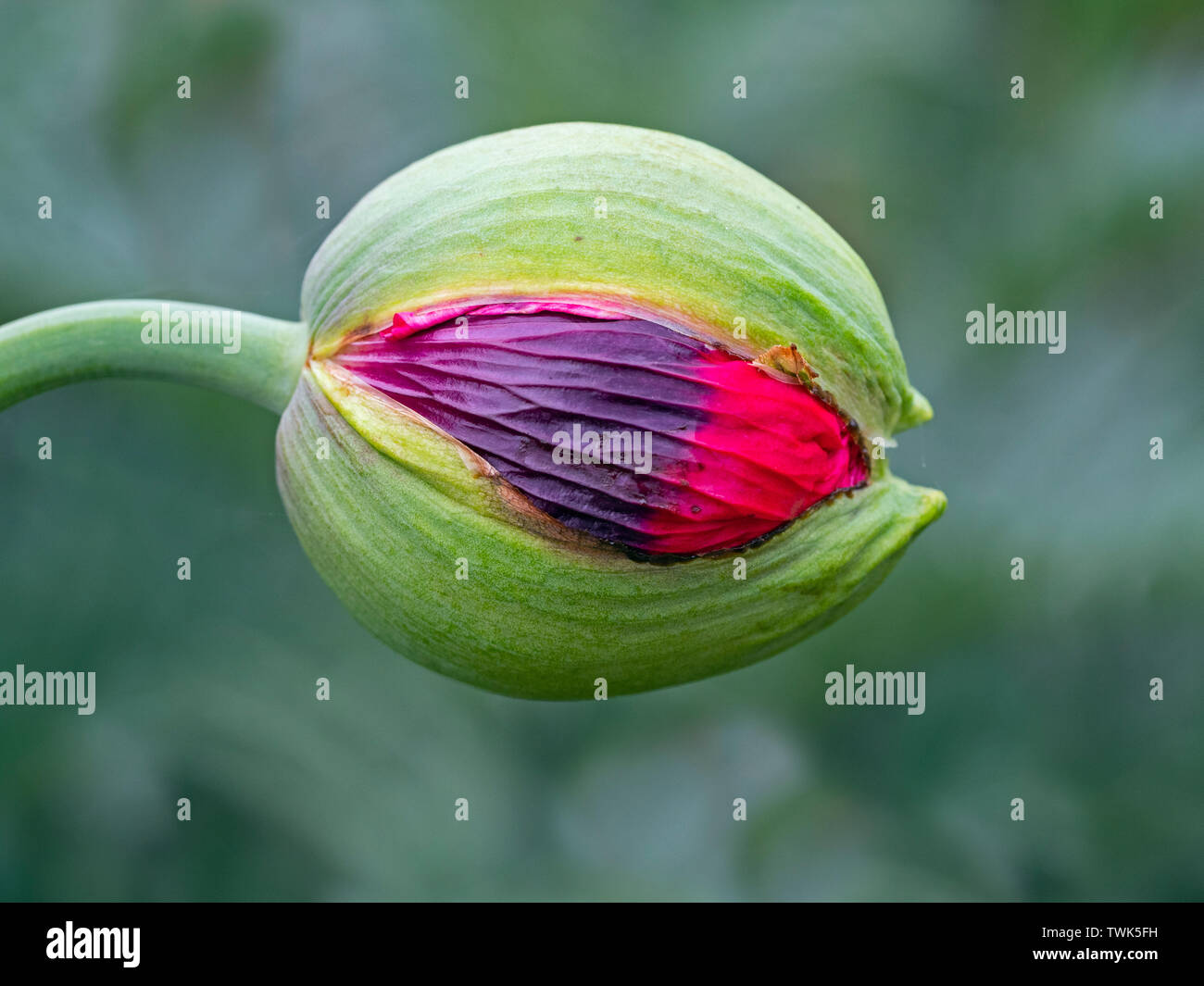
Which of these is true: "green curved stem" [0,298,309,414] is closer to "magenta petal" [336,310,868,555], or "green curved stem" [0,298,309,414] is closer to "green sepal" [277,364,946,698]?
"green sepal" [277,364,946,698]

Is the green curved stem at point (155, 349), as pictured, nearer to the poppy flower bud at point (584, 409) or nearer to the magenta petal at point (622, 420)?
the poppy flower bud at point (584, 409)

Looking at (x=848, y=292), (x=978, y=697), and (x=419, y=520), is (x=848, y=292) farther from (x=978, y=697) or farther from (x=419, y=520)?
(x=978, y=697)

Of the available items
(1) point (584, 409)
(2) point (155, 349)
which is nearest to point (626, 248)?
(1) point (584, 409)

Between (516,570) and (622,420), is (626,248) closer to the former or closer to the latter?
(622,420)

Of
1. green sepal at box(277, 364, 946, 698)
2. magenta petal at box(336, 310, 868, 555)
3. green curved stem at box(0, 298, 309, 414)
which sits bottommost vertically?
green sepal at box(277, 364, 946, 698)

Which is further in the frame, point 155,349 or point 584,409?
point 155,349

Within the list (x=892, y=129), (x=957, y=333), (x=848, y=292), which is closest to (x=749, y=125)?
(x=892, y=129)

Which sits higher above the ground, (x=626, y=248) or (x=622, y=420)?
(x=626, y=248)

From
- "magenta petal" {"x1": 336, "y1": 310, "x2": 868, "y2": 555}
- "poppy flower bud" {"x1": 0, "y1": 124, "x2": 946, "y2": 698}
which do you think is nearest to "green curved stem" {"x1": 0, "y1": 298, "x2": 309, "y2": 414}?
"poppy flower bud" {"x1": 0, "y1": 124, "x2": 946, "y2": 698}
